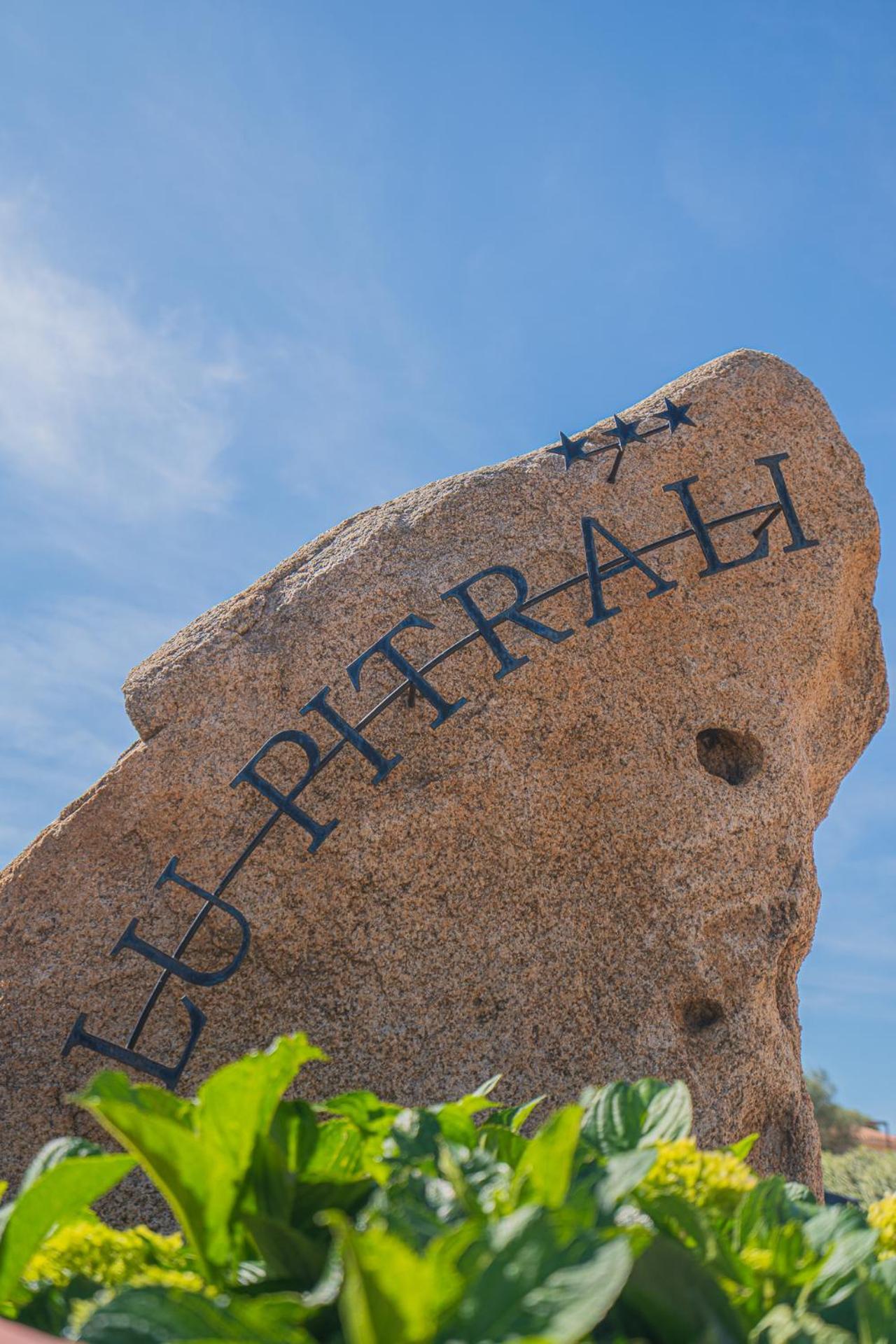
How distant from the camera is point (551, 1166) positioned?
46.5 inches

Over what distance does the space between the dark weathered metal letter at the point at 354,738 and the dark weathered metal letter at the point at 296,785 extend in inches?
4.0

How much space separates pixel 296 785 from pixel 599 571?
143cm

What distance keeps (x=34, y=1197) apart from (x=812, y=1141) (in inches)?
139

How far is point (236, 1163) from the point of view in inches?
50.1

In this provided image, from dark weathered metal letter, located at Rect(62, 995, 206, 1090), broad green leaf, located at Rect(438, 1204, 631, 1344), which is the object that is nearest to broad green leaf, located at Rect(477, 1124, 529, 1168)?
broad green leaf, located at Rect(438, 1204, 631, 1344)

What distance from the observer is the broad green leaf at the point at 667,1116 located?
147cm

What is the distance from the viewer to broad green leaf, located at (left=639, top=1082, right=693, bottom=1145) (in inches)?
58.1

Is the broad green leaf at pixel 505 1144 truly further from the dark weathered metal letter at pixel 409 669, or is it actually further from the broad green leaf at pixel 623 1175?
the dark weathered metal letter at pixel 409 669

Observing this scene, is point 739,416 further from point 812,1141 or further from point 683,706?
point 812,1141

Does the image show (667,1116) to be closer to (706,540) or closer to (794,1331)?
(794,1331)

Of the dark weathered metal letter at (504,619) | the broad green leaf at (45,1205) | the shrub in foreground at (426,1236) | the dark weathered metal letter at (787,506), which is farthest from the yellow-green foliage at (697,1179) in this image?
the dark weathered metal letter at (787,506)

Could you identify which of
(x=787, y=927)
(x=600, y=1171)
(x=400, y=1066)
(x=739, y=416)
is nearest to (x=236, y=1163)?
(x=600, y=1171)

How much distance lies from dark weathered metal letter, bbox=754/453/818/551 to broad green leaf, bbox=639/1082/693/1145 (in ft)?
11.7

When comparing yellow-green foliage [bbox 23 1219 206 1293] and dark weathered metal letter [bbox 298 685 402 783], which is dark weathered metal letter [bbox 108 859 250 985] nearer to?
dark weathered metal letter [bbox 298 685 402 783]
